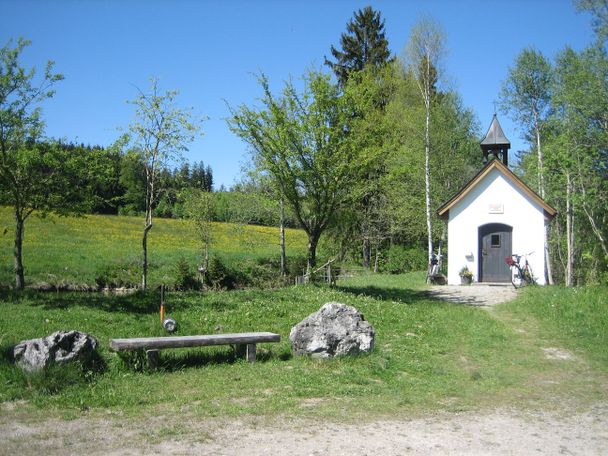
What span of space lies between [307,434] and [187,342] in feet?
11.9

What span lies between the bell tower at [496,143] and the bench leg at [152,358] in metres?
20.6

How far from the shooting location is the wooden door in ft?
79.7

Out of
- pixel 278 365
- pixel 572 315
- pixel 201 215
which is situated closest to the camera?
pixel 278 365

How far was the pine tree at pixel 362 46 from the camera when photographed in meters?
39.2

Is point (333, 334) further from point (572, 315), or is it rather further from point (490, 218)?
point (490, 218)

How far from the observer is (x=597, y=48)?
76.0 feet

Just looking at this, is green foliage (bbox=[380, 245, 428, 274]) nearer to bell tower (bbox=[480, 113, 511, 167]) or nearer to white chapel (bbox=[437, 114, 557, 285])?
bell tower (bbox=[480, 113, 511, 167])

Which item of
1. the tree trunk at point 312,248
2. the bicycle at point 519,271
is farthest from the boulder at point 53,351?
the bicycle at point 519,271

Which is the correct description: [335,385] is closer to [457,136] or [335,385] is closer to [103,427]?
[103,427]

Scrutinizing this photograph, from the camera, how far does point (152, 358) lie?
892 centimetres

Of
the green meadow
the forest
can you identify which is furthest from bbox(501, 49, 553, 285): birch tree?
the green meadow

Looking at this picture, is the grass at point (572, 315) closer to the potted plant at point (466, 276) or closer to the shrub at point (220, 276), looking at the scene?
the potted plant at point (466, 276)

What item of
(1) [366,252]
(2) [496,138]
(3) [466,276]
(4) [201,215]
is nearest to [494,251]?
(3) [466,276]

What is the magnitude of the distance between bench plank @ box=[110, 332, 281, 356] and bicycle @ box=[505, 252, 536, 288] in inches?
614
